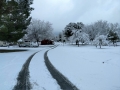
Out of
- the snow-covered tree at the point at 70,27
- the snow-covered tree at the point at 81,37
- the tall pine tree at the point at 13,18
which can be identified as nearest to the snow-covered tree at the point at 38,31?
the snow-covered tree at the point at 81,37

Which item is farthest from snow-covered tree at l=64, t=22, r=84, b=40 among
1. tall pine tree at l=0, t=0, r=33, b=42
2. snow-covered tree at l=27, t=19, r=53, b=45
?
tall pine tree at l=0, t=0, r=33, b=42

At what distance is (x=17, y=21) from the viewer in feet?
90.6

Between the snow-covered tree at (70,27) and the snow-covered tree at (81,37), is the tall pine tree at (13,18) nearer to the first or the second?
the snow-covered tree at (81,37)

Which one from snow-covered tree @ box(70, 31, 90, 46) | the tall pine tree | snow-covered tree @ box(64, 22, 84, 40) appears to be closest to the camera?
the tall pine tree

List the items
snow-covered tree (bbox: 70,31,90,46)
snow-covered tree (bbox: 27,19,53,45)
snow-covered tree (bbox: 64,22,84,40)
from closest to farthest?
snow-covered tree (bbox: 27,19,53,45) → snow-covered tree (bbox: 70,31,90,46) → snow-covered tree (bbox: 64,22,84,40)

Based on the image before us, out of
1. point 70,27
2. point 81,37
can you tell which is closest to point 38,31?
point 81,37

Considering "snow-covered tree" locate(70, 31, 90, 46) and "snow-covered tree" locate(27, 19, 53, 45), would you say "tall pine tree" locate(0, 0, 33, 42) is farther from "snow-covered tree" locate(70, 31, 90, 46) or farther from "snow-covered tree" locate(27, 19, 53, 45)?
"snow-covered tree" locate(70, 31, 90, 46)

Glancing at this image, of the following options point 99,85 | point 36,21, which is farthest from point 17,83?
point 36,21

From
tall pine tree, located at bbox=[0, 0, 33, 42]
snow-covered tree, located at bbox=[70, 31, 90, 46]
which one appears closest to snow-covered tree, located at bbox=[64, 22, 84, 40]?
snow-covered tree, located at bbox=[70, 31, 90, 46]

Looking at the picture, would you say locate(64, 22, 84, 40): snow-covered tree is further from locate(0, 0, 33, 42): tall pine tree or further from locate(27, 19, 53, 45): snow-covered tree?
locate(0, 0, 33, 42): tall pine tree

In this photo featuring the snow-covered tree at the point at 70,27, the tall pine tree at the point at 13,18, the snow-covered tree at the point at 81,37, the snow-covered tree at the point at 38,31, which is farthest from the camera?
the snow-covered tree at the point at 70,27

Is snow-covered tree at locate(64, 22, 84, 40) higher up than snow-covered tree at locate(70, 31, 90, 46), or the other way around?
snow-covered tree at locate(64, 22, 84, 40)

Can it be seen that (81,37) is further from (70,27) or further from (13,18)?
(13,18)

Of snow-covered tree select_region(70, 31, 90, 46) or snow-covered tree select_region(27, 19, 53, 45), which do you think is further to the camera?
snow-covered tree select_region(70, 31, 90, 46)
